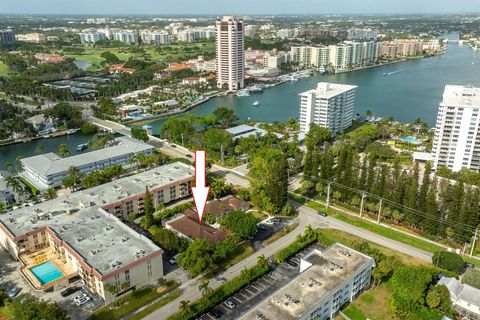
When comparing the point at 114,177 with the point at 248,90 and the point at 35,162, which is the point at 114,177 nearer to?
the point at 35,162

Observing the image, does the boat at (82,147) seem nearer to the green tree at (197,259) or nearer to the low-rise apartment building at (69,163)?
the low-rise apartment building at (69,163)

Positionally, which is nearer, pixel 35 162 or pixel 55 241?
pixel 55 241

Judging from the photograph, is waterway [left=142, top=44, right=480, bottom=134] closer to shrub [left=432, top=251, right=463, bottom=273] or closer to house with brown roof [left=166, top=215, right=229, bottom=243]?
house with brown roof [left=166, top=215, right=229, bottom=243]

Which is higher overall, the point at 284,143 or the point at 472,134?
the point at 472,134

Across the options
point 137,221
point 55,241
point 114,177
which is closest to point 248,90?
point 114,177

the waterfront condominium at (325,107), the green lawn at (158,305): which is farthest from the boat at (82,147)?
the green lawn at (158,305)

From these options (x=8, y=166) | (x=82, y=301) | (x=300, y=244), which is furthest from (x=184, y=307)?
(x=8, y=166)

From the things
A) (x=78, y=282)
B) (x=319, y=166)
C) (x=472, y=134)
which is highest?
(x=472, y=134)
